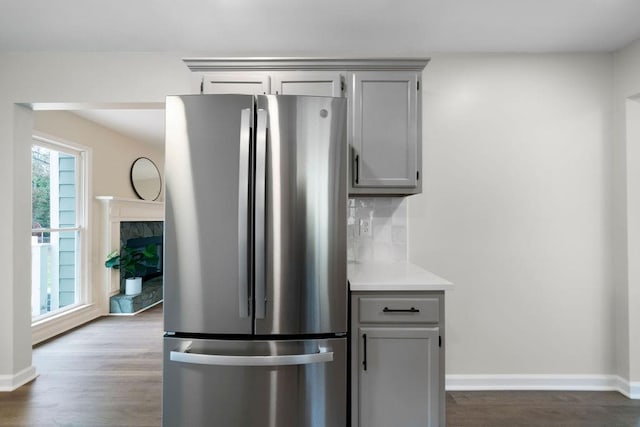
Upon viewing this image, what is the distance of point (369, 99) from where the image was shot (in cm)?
229

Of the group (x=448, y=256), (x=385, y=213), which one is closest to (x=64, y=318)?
(x=385, y=213)

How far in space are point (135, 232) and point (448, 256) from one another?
481 centimetres

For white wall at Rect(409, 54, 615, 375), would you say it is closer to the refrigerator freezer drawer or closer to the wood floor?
the wood floor

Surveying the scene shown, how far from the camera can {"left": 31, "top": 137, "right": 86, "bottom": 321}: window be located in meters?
3.99

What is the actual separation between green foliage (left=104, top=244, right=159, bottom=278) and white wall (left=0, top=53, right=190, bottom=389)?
6.81ft

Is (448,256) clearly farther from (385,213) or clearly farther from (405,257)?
(385,213)

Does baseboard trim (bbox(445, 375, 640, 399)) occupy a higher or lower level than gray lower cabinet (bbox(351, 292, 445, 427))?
lower

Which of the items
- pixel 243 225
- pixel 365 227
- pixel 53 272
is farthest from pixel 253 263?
pixel 53 272

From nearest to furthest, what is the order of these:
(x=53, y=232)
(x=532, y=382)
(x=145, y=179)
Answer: (x=532, y=382) → (x=53, y=232) → (x=145, y=179)

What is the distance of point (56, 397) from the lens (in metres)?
A: 2.60

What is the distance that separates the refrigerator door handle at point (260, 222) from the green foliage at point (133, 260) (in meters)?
3.88

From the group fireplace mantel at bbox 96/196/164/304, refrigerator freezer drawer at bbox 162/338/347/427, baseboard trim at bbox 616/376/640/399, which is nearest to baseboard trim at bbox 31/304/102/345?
fireplace mantel at bbox 96/196/164/304

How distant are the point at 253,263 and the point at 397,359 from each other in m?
0.90

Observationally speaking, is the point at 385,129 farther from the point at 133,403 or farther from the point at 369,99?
the point at 133,403
